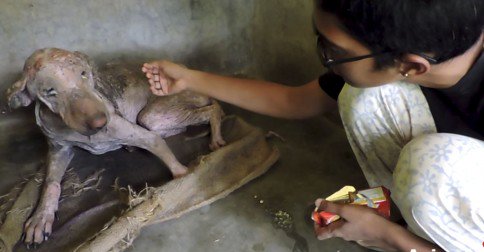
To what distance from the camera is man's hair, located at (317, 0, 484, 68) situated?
112 centimetres

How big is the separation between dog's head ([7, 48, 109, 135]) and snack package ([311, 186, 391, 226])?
0.92 metres

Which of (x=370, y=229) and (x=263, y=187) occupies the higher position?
(x=370, y=229)

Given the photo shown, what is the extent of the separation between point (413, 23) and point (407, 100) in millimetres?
521

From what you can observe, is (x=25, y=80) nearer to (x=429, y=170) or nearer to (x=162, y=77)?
(x=162, y=77)

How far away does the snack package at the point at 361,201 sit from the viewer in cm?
162

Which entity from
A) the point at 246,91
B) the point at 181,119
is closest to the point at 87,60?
the point at 181,119

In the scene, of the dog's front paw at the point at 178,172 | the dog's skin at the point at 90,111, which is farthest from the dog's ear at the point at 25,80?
the dog's front paw at the point at 178,172

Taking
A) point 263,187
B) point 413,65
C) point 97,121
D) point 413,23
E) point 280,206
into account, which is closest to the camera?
point 413,23

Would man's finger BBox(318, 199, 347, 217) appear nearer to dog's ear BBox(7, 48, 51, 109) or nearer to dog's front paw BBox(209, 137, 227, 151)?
dog's front paw BBox(209, 137, 227, 151)

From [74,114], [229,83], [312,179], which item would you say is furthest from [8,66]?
[312,179]

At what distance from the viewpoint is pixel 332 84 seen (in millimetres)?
1825

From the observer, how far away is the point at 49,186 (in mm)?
2055

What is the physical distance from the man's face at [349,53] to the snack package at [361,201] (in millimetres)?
429

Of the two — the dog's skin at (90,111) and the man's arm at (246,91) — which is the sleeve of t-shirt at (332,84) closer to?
the man's arm at (246,91)
